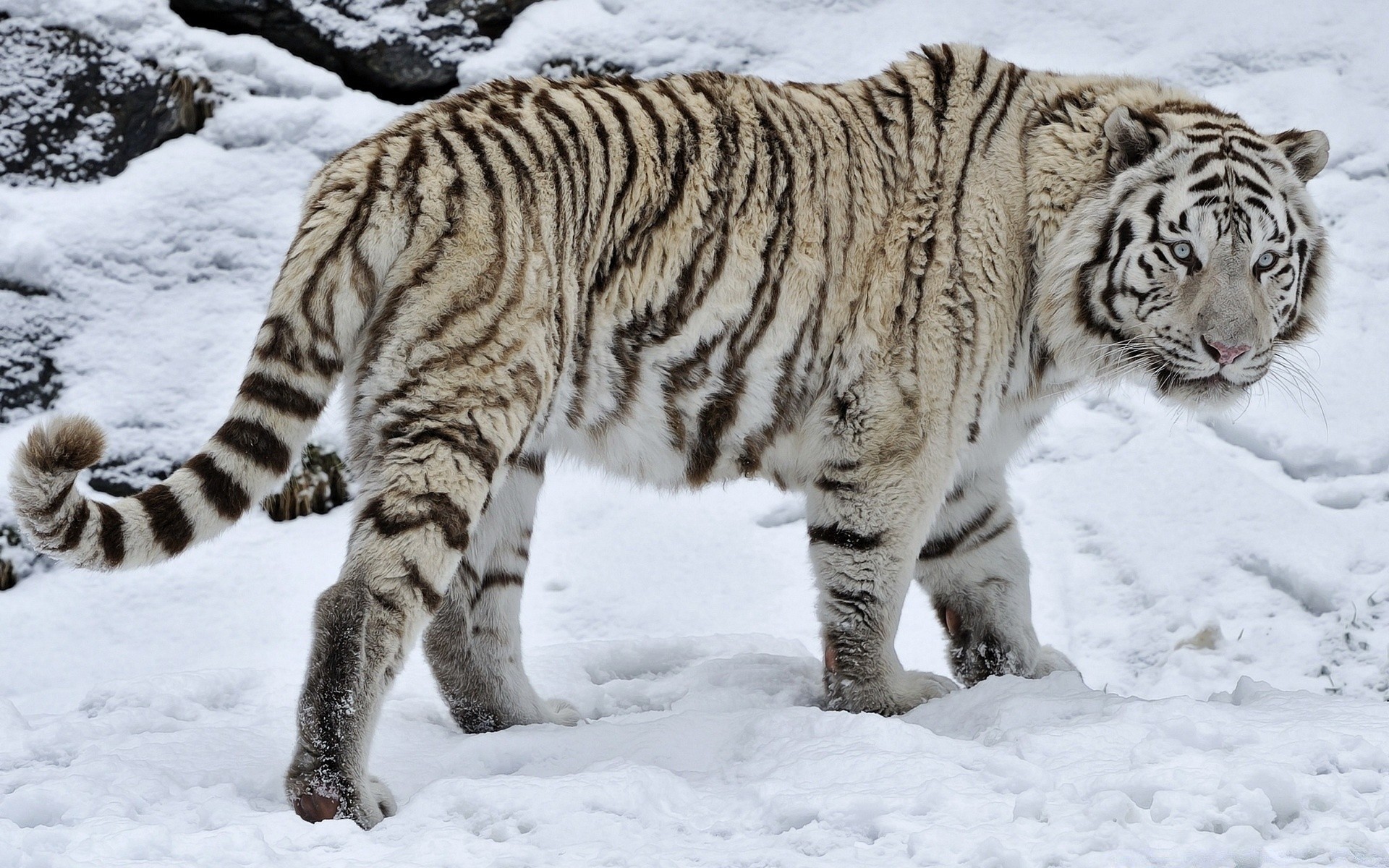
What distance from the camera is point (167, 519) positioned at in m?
3.27

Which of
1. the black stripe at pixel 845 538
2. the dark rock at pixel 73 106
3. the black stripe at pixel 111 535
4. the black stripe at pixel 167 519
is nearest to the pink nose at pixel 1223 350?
the black stripe at pixel 845 538

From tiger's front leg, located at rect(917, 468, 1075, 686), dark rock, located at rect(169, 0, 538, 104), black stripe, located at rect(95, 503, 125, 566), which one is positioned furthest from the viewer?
dark rock, located at rect(169, 0, 538, 104)

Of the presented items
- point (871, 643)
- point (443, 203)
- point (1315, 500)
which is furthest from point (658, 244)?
point (1315, 500)

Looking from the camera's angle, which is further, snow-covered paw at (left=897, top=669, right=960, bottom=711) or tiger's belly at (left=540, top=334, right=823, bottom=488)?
snow-covered paw at (left=897, top=669, right=960, bottom=711)

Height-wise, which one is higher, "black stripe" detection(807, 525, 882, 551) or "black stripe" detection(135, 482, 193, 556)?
"black stripe" detection(135, 482, 193, 556)

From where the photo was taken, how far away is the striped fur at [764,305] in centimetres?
335

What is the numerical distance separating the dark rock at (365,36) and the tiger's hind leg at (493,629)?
4.29 meters

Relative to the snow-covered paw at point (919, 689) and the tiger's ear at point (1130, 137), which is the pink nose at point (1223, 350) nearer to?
the tiger's ear at point (1130, 137)

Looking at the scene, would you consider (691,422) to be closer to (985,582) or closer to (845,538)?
(845,538)

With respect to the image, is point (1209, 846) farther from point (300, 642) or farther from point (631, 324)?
point (300, 642)

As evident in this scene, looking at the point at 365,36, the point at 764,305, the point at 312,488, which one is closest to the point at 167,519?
the point at 764,305

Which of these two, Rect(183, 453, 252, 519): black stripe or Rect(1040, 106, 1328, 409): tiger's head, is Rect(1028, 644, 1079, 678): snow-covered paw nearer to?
Rect(1040, 106, 1328, 409): tiger's head

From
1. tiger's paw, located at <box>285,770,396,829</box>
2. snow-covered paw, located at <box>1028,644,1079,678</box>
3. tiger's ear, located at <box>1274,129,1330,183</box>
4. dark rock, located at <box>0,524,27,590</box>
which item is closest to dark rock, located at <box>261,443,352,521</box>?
dark rock, located at <box>0,524,27,590</box>

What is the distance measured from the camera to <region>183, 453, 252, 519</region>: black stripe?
3316 mm
